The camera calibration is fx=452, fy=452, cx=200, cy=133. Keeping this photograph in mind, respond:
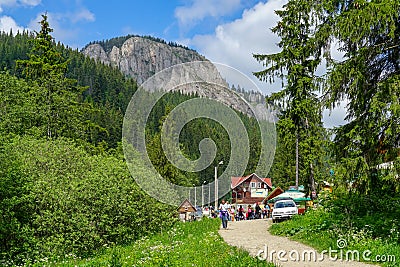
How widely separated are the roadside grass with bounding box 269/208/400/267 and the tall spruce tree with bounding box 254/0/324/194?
766cm

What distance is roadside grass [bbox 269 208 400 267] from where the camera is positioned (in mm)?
10101

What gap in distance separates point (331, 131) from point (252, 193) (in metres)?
46.3

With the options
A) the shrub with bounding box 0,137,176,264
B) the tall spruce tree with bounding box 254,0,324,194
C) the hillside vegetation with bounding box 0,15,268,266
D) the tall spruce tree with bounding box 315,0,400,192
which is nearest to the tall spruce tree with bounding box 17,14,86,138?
the hillside vegetation with bounding box 0,15,268,266

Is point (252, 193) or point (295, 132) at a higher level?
point (295, 132)

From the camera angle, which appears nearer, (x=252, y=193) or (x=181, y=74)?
(x=181, y=74)

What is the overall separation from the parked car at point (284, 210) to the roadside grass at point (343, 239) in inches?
273

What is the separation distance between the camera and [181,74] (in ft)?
48.0

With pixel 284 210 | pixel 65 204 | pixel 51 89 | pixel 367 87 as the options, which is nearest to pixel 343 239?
pixel 367 87

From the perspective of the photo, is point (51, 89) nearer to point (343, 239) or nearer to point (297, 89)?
point (297, 89)

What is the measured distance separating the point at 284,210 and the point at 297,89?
6.68 m

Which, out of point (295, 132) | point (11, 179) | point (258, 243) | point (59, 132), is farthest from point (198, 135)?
point (59, 132)

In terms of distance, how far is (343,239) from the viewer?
12219 mm

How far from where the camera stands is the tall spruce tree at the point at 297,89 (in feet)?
80.6

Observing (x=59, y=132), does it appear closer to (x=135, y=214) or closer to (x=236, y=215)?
(x=135, y=214)
